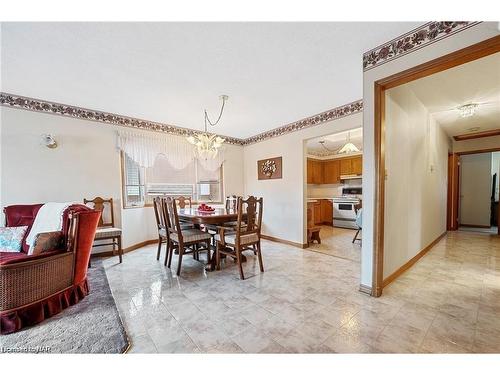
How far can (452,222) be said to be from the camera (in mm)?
5301

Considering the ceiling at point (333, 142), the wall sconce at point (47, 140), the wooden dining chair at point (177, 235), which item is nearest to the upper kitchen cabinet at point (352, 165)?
the ceiling at point (333, 142)

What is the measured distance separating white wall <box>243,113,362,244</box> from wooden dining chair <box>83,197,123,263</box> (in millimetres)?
2844

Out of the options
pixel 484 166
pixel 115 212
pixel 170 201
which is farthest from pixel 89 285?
pixel 484 166

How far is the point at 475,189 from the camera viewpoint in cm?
585

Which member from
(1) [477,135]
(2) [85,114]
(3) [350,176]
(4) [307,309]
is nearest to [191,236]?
(4) [307,309]

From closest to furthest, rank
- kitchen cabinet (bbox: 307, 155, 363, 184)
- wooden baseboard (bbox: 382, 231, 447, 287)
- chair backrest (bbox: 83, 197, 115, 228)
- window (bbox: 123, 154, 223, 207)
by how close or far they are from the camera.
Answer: wooden baseboard (bbox: 382, 231, 447, 287)
chair backrest (bbox: 83, 197, 115, 228)
window (bbox: 123, 154, 223, 207)
kitchen cabinet (bbox: 307, 155, 363, 184)

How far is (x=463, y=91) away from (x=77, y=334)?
4.79 m

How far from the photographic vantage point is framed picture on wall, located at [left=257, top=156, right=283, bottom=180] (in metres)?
4.46

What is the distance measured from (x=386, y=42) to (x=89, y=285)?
3914mm

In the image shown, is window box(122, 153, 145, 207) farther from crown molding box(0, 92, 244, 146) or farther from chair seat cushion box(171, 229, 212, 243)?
chair seat cushion box(171, 229, 212, 243)

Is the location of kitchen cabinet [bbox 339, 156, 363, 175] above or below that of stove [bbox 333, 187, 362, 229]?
above

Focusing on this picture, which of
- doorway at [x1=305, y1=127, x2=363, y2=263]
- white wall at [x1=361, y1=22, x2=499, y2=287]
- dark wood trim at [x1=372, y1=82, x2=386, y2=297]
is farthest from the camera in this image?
doorway at [x1=305, y1=127, x2=363, y2=263]

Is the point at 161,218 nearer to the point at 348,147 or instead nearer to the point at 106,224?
the point at 106,224

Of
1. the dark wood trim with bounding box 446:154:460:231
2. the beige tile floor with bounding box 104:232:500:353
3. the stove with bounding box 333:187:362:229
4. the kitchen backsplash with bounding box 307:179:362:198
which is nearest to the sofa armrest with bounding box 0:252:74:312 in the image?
the beige tile floor with bounding box 104:232:500:353
